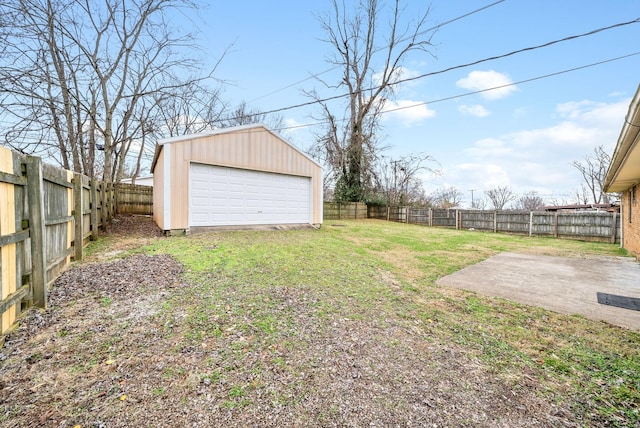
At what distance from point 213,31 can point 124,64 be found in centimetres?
483

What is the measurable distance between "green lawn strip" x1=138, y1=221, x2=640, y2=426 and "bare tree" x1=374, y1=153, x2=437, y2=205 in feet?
53.0

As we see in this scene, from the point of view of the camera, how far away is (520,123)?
45.8 feet

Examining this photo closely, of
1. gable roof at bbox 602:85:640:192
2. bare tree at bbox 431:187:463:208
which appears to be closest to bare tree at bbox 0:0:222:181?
gable roof at bbox 602:85:640:192

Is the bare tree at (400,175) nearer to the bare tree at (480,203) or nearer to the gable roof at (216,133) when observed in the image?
the gable roof at (216,133)

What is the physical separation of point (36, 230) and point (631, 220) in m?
13.4

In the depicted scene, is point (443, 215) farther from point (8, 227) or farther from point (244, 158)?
point (8, 227)

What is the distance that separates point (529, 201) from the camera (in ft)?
112

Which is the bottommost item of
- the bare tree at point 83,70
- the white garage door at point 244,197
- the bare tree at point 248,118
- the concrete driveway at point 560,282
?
the concrete driveway at point 560,282

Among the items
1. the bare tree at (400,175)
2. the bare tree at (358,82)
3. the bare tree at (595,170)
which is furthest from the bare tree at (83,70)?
the bare tree at (595,170)

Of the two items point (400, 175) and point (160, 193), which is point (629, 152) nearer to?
point (160, 193)

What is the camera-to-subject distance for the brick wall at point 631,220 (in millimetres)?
7277

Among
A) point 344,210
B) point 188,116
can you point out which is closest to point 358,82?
point 344,210

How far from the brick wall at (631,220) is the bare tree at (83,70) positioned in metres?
14.2

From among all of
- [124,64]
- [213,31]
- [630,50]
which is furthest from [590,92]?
[124,64]
